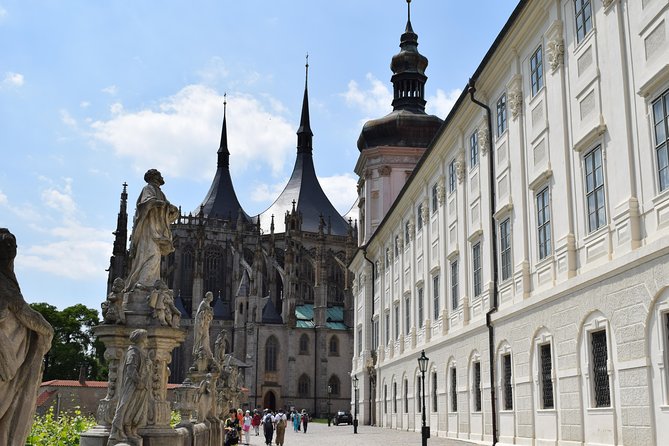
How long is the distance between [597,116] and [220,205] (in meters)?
82.6

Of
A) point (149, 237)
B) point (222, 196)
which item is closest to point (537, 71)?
point (149, 237)

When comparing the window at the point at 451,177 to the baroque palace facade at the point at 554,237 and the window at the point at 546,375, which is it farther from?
the window at the point at 546,375

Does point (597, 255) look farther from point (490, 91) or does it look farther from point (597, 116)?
point (490, 91)

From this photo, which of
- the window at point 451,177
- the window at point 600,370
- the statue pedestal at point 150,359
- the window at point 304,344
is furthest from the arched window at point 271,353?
the statue pedestal at point 150,359

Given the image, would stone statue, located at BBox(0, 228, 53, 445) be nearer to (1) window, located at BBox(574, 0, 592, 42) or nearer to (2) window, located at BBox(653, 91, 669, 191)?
(2) window, located at BBox(653, 91, 669, 191)

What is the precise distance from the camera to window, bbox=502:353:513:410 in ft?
66.6

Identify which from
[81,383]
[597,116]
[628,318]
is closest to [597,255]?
[628,318]

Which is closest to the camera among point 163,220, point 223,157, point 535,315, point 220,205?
point 163,220

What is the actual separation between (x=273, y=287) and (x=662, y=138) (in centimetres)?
7101

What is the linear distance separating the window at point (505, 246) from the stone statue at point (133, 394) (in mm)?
13217

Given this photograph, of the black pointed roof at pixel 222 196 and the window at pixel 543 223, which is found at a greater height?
the black pointed roof at pixel 222 196

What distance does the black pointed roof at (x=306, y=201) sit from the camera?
9388 centimetres

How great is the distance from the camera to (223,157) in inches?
4008

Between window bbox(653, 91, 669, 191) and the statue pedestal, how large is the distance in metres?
8.39
